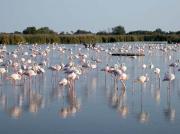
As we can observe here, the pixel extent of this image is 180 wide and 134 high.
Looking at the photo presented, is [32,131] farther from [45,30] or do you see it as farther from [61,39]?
[45,30]

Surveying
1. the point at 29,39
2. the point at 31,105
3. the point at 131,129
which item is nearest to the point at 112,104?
the point at 31,105

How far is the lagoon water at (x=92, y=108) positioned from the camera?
1106 centimetres

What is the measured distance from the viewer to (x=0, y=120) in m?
11.8

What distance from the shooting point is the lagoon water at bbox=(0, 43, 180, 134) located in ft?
36.3

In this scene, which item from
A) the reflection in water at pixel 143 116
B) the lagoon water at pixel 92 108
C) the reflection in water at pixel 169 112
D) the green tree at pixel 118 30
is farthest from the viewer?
the green tree at pixel 118 30

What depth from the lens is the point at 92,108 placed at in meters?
13.2

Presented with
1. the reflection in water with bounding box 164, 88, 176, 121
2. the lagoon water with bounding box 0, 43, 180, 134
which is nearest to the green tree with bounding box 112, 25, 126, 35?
the lagoon water with bounding box 0, 43, 180, 134

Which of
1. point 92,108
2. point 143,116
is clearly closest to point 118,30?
point 92,108

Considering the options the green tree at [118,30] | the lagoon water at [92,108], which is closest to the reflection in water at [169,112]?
the lagoon water at [92,108]

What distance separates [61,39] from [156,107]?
141 ft

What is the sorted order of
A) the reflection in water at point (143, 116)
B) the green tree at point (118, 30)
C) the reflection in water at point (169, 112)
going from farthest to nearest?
the green tree at point (118, 30), the reflection in water at point (169, 112), the reflection in water at point (143, 116)

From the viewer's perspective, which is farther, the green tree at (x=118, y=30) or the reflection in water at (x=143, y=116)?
the green tree at (x=118, y=30)

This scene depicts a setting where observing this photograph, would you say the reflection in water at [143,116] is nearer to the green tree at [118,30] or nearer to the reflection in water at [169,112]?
the reflection in water at [169,112]

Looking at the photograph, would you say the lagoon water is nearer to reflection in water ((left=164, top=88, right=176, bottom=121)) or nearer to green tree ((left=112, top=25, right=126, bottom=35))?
reflection in water ((left=164, top=88, right=176, bottom=121))
